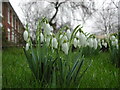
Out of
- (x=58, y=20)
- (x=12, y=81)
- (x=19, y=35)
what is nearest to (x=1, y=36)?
(x=19, y=35)

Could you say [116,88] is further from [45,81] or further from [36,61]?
[36,61]

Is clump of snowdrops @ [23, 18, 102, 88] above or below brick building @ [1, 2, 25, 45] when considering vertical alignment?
below

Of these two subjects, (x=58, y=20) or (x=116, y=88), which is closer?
(x=116, y=88)

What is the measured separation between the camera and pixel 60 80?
1482 mm

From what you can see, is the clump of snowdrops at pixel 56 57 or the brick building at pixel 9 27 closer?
the clump of snowdrops at pixel 56 57

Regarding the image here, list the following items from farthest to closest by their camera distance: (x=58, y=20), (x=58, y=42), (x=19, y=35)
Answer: (x=58, y=20)
(x=19, y=35)
(x=58, y=42)

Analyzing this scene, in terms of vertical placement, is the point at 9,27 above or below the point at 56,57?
above

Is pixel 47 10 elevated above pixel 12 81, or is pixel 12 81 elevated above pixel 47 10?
pixel 47 10

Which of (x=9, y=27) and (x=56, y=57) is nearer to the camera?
(x=56, y=57)

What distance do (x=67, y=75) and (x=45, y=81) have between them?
328mm

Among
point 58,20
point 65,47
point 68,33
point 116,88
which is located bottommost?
point 116,88

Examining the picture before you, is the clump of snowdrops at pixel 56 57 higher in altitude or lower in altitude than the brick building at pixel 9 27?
lower

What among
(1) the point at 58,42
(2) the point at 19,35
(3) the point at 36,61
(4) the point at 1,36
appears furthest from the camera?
(2) the point at 19,35

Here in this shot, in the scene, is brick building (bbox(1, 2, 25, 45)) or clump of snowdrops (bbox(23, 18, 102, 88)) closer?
clump of snowdrops (bbox(23, 18, 102, 88))
